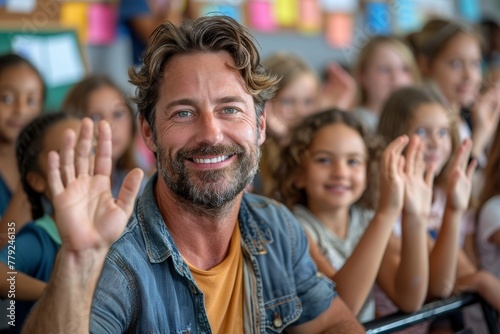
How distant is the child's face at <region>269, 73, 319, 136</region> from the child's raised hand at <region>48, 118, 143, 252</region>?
199 cm

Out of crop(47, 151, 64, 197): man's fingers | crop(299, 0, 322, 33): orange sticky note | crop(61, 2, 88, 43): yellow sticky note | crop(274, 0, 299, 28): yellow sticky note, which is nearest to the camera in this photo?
crop(47, 151, 64, 197): man's fingers

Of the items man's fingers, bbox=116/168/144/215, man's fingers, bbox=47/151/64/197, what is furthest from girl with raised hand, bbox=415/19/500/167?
man's fingers, bbox=47/151/64/197

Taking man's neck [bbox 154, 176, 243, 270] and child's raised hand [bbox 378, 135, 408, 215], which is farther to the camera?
child's raised hand [bbox 378, 135, 408, 215]

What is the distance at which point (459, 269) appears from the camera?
228 cm

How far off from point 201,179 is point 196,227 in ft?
0.39

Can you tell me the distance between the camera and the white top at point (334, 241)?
2.16m

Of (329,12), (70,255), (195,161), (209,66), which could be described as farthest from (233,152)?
(329,12)

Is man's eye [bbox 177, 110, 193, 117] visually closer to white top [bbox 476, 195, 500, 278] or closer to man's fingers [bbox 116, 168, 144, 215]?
man's fingers [bbox 116, 168, 144, 215]

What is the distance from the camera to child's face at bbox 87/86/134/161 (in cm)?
287

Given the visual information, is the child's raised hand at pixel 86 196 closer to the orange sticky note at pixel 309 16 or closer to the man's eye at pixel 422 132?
the man's eye at pixel 422 132

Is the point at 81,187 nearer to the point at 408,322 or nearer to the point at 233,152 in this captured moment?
the point at 233,152

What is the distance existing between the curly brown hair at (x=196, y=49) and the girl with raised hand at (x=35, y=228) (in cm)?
48

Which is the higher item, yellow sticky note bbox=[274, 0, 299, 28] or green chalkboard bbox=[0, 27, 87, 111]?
yellow sticky note bbox=[274, 0, 299, 28]

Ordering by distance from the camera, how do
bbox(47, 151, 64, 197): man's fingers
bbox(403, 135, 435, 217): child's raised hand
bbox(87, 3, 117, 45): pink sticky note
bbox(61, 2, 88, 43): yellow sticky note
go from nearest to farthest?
bbox(47, 151, 64, 197): man's fingers, bbox(403, 135, 435, 217): child's raised hand, bbox(61, 2, 88, 43): yellow sticky note, bbox(87, 3, 117, 45): pink sticky note
